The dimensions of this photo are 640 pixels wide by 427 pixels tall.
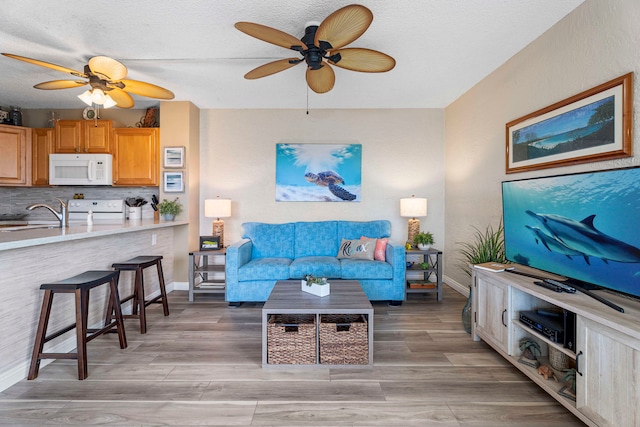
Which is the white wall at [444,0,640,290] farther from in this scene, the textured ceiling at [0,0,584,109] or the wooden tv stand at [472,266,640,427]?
the wooden tv stand at [472,266,640,427]

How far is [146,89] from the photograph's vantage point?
2713mm

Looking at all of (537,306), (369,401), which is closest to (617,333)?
(537,306)

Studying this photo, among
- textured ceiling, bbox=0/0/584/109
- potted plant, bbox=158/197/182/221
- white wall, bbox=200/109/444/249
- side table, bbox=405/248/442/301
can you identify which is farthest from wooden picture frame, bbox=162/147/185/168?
side table, bbox=405/248/442/301

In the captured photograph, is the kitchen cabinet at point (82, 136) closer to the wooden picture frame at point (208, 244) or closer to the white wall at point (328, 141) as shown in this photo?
the white wall at point (328, 141)

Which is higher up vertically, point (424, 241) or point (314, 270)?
point (424, 241)

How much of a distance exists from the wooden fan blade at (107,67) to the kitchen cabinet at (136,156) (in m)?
1.51

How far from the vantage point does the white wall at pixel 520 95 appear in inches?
68.2

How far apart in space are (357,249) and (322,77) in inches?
79.2

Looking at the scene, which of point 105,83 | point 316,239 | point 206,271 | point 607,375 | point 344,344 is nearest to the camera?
point 607,375

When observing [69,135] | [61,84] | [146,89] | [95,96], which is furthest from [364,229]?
[69,135]

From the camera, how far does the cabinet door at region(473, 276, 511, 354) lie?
2020 millimetres

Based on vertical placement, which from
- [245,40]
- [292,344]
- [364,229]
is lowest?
[292,344]

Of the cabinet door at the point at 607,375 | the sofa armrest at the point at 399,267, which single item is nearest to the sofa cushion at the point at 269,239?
the sofa armrest at the point at 399,267

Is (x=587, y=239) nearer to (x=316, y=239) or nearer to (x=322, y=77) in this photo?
(x=322, y=77)
